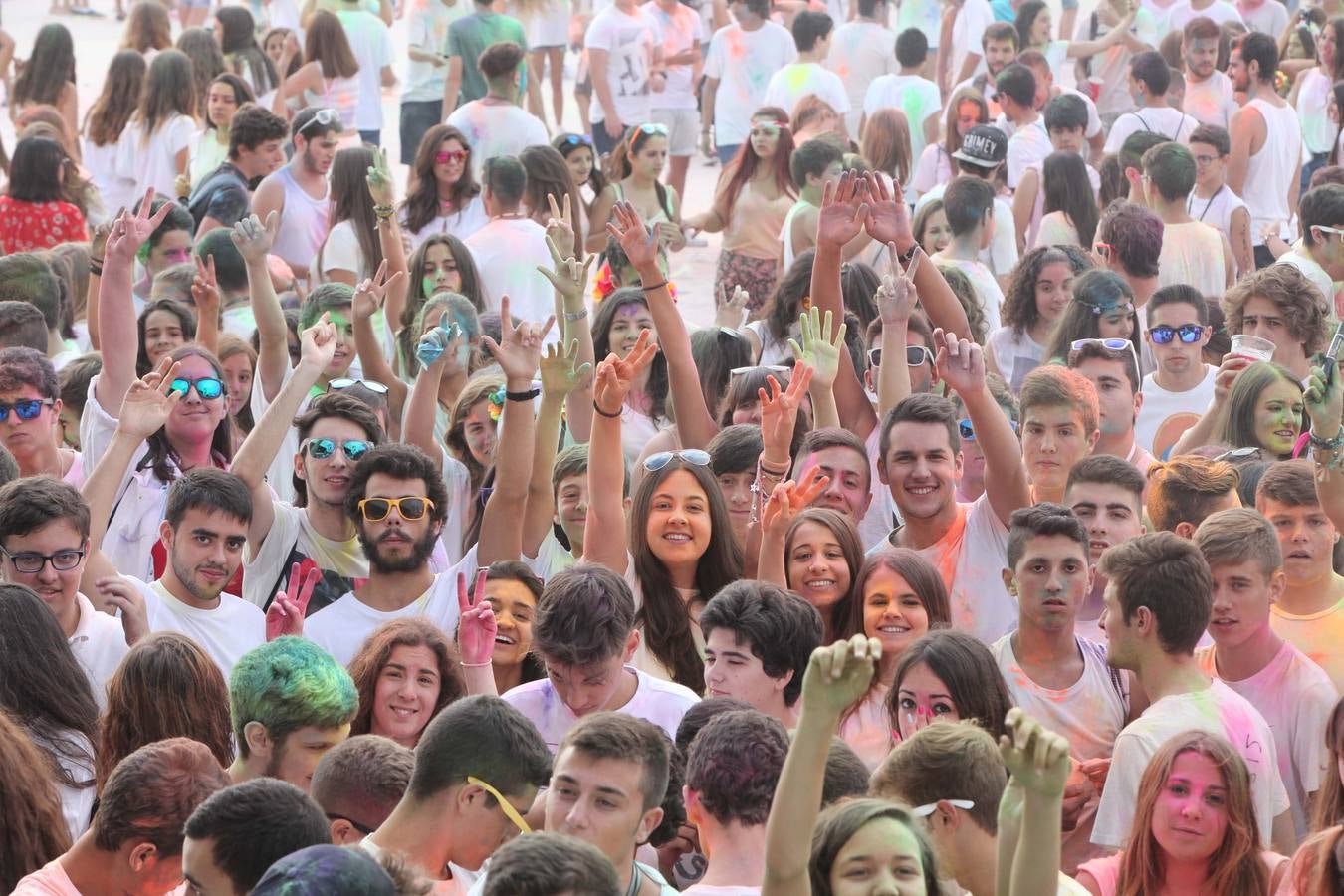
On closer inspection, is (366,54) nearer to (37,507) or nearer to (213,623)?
(213,623)

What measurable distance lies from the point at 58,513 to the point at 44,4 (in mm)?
22381

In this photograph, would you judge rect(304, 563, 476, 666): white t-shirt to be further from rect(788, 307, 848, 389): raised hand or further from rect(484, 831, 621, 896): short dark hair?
rect(484, 831, 621, 896): short dark hair

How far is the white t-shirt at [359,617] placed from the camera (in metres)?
5.51

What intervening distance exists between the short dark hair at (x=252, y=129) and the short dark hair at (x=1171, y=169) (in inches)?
179

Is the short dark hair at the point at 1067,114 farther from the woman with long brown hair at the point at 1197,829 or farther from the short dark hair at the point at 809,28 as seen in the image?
the woman with long brown hair at the point at 1197,829

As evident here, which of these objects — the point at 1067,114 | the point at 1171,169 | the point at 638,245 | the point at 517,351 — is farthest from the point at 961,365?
the point at 1067,114

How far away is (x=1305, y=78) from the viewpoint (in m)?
12.8

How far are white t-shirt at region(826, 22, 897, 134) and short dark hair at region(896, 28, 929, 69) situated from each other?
0.92 meters

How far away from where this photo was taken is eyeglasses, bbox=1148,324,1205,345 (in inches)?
284

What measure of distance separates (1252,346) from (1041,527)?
2.25 meters

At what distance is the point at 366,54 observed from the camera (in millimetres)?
13781

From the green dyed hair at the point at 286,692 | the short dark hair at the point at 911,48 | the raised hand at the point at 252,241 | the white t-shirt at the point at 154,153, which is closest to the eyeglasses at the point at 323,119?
the white t-shirt at the point at 154,153

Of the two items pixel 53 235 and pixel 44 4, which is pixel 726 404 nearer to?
pixel 53 235

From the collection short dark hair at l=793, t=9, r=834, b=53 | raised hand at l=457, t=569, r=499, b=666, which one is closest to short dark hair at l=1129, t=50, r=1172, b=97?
short dark hair at l=793, t=9, r=834, b=53
